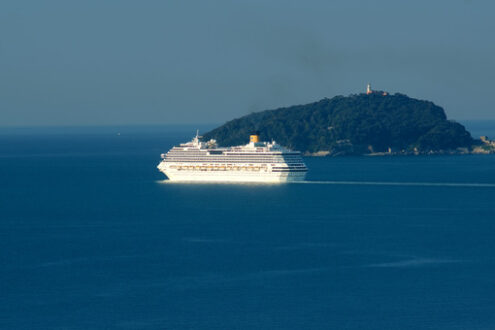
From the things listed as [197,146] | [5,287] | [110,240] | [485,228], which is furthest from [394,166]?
[5,287]

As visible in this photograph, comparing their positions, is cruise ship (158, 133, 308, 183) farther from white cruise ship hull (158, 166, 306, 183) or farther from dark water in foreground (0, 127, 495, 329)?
dark water in foreground (0, 127, 495, 329)

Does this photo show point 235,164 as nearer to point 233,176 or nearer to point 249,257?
point 233,176

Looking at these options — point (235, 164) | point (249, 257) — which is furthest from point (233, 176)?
point (249, 257)

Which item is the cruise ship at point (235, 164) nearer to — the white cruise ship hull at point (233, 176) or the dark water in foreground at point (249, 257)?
the white cruise ship hull at point (233, 176)

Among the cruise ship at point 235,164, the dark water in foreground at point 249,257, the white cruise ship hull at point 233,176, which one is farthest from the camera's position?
the cruise ship at point 235,164

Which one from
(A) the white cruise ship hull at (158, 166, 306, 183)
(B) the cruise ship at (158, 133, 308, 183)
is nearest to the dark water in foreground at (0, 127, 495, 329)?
(A) the white cruise ship hull at (158, 166, 306, 183)

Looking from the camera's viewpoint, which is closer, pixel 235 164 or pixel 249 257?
pixel 249 257

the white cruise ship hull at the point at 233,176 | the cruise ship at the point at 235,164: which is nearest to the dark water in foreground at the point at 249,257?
the white cruise ship hull at the point at 233,176
